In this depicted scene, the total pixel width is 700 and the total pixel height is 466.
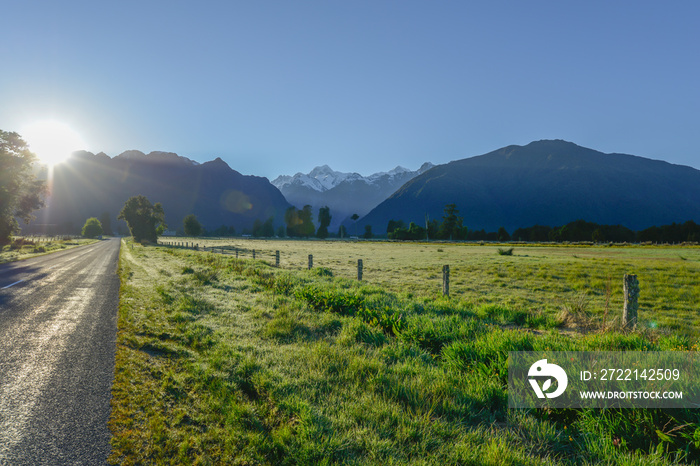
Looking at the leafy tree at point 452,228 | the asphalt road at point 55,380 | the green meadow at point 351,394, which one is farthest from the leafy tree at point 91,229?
the green meadow at point 351,394

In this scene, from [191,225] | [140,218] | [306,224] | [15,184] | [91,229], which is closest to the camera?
[15,184]

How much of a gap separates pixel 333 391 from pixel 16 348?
6841 mm

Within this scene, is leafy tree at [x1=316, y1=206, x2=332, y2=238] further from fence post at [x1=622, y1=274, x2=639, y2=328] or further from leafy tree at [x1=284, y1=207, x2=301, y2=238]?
fence post at [x1=622, y1=274, x2=639, y2=328]

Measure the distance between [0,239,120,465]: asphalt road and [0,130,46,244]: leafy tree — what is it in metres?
40.1

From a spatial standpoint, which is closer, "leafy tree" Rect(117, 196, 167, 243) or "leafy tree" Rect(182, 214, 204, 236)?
"leafy tree" Rect(117, 196, 167, 243)

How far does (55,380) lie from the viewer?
501cm

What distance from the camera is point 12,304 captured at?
10312 mm

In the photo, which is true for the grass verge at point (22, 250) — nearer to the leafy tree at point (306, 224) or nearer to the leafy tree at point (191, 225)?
the leafy tree at point (191, 225)

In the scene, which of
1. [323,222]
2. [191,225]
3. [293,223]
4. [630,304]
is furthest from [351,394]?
[293,223]

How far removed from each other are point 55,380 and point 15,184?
1965 inches

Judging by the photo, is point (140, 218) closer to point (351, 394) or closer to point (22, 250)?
point (22, 250)

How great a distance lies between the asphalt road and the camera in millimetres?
3436

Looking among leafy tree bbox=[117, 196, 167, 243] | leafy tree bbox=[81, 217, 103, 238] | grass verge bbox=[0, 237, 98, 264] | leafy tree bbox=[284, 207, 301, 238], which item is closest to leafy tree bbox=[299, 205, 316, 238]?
leafy tree bbox=[284, 207, 301, 238]

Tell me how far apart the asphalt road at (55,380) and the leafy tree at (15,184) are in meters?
40.1
